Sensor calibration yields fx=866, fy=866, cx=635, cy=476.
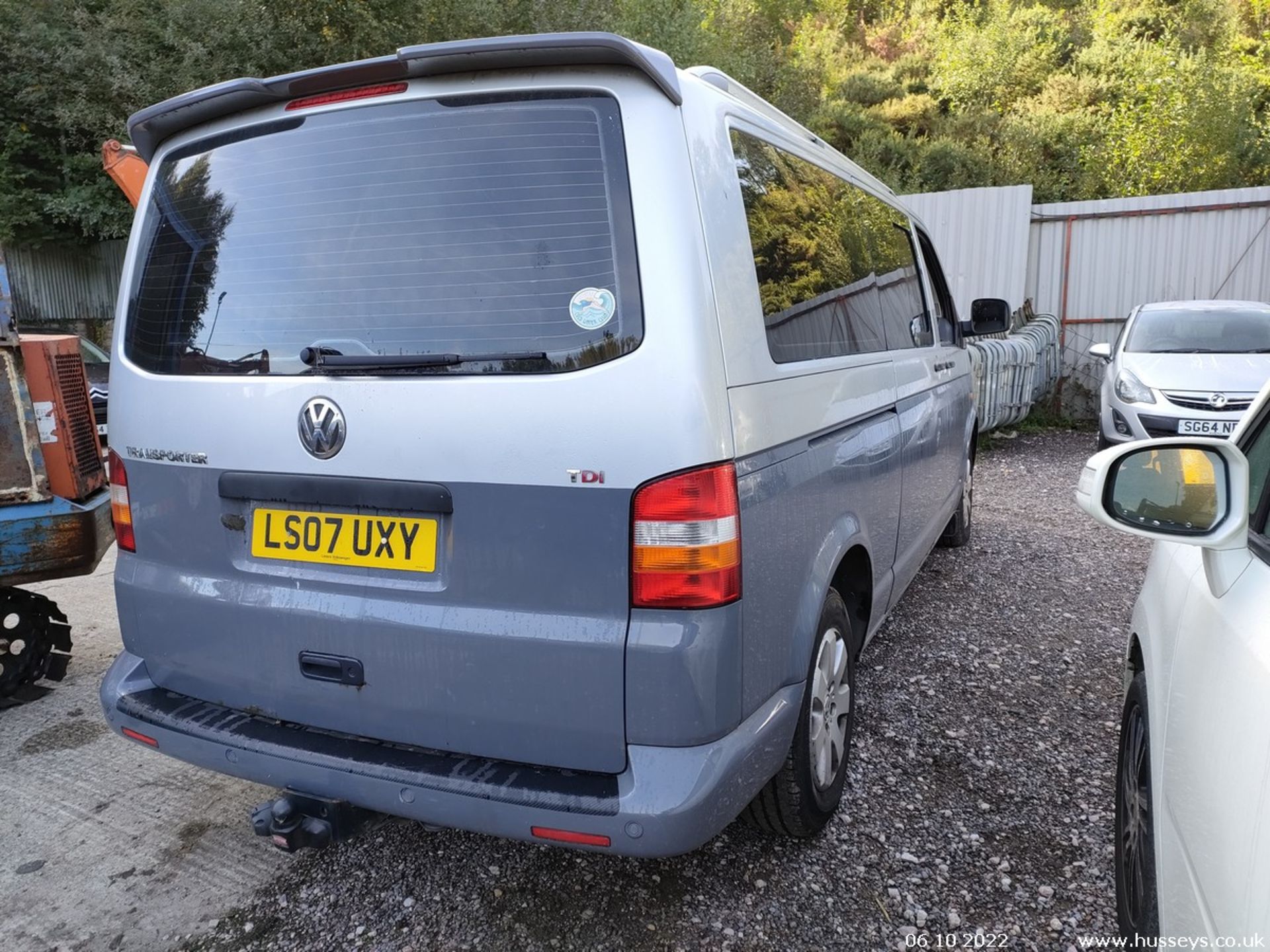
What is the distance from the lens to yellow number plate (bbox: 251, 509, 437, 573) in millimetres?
1969

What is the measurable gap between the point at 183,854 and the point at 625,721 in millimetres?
1692

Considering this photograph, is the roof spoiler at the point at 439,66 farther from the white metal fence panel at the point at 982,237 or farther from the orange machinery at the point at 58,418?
the white metal fence panel at the point at 982,237

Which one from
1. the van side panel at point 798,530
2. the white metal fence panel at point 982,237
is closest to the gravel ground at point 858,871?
the van side panel at point 798,530

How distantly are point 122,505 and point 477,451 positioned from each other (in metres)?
1.20

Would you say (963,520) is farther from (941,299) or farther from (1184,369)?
(1184,369)

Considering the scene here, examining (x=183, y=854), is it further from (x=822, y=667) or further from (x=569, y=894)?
(x=822, y=667)

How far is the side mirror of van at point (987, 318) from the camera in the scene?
16.1 ft

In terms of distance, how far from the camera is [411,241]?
198cm

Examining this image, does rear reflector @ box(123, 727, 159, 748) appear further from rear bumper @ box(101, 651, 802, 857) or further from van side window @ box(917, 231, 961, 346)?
van side window @ box(917, 231, 961, 346)

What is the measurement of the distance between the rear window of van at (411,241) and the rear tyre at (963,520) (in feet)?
13.7

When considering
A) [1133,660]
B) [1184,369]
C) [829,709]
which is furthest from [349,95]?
[1184,369]

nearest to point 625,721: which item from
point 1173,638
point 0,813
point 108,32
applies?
point 1173,638

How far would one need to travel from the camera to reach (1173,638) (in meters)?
1.80

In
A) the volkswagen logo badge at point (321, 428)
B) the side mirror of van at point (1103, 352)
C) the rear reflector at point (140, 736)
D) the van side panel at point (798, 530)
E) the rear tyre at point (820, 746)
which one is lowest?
the rear tyre at point (820, 746)
